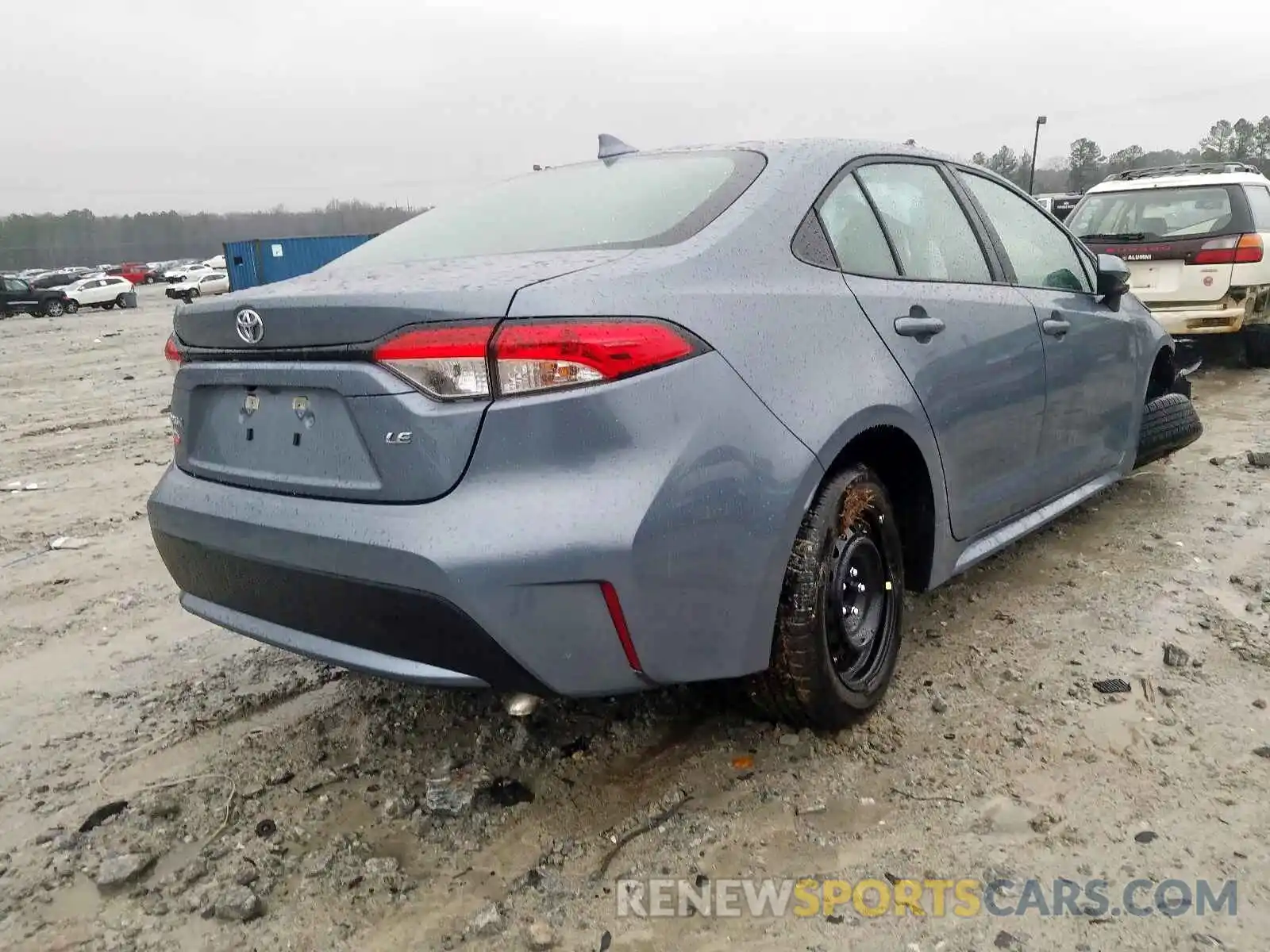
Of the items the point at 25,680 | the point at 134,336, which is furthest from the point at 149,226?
the point at 25,680

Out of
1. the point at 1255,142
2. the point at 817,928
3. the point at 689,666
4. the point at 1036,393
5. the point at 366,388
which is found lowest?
the point at 817,928

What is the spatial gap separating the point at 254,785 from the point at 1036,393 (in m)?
2.65

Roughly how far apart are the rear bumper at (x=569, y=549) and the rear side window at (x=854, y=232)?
0.68 meters

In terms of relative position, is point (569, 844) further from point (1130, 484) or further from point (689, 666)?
point (1130, 484)

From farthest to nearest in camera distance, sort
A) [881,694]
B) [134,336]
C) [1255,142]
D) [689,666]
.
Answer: [1255,142] < [134,336] < [881,694] < [689,666]

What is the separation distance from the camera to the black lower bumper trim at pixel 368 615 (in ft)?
6.28

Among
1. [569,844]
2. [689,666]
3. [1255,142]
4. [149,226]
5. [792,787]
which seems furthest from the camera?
[149,226]

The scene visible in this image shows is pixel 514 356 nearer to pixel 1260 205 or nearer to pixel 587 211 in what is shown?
pixel 587 211

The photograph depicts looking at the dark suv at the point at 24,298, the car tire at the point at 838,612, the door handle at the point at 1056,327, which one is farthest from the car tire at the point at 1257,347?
the dark suv at the point at 24,298

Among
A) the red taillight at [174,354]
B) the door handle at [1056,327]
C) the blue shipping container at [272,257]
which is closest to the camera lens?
the red taillight at [174,354]

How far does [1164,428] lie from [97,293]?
38229 millimetres

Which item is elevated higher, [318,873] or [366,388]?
[366,388]

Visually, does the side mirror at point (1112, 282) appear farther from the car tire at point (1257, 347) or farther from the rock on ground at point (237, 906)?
the car tire at point (1257, 347)

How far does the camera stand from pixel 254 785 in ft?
8.11
